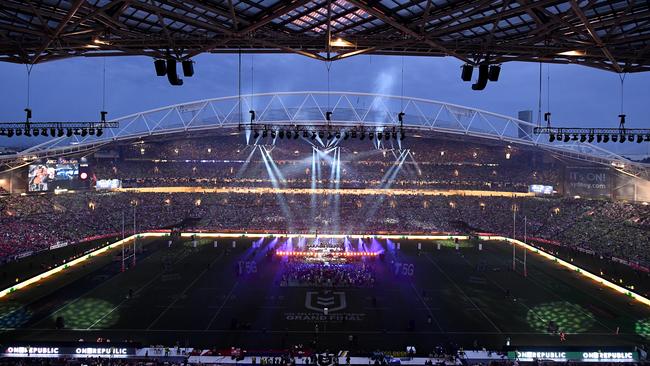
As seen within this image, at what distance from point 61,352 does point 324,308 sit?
1539cm

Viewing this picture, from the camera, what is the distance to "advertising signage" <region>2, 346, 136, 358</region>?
811 inches

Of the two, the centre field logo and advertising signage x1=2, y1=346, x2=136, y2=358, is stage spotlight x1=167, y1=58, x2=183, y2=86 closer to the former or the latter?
advertising signage x1=2, y1=346, x2=136, y2=358

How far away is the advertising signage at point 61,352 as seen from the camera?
20.6m

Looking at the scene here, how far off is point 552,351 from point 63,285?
120ft

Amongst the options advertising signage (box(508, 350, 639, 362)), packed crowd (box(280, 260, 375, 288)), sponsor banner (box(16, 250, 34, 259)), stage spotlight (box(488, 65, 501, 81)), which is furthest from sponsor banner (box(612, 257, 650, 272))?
sponsor banner (box(16, 250, 34, 259))

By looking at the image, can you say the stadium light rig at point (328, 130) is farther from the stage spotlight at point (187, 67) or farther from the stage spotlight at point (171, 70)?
A: the stage spotlight at point (171, 70)

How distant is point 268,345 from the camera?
23578 mm

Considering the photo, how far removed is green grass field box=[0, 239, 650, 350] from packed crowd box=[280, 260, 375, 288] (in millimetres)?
1206

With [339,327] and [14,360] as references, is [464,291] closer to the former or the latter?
[339,327]

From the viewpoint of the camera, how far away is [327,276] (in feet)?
120

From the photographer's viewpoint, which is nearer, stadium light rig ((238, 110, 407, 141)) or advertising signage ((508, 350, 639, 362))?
advertising signage ((508, 350, 639, 362))

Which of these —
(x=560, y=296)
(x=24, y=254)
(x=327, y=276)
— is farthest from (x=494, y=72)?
(x=24, y=254)

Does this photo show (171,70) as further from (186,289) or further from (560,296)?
(560,296)

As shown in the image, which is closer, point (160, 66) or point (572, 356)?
point (160, 66)
